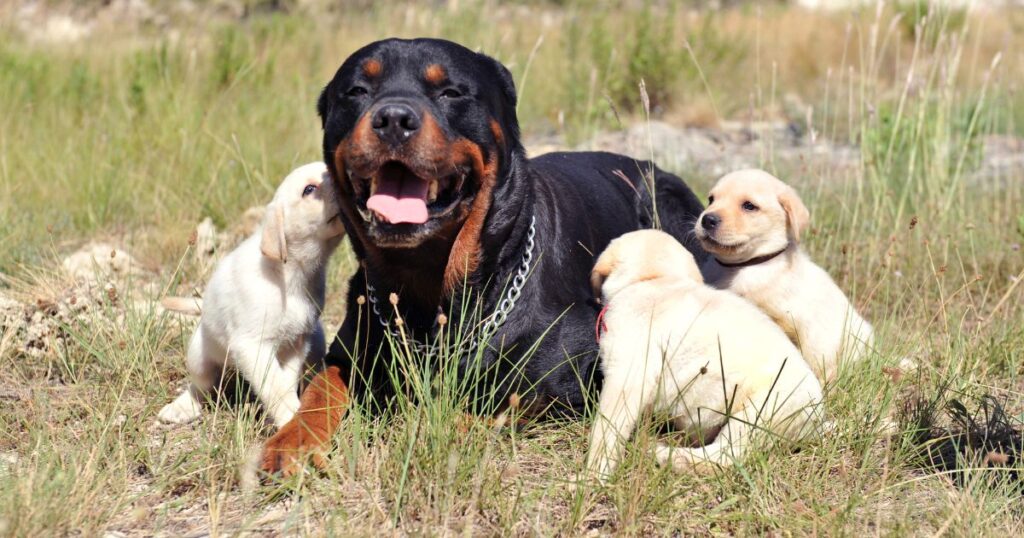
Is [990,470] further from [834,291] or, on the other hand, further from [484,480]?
[484,480]

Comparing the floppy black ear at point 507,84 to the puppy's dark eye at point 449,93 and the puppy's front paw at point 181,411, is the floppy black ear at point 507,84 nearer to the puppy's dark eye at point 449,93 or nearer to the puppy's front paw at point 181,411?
the puppy's dark eye at point 449,93

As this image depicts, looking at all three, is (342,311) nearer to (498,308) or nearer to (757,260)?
(498,308)

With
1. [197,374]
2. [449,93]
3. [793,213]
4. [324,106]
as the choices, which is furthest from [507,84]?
[197,374]

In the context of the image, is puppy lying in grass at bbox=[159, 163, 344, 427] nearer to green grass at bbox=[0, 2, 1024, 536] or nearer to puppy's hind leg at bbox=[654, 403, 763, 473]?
green grass at bbox=[0, 2, 1024, 536]

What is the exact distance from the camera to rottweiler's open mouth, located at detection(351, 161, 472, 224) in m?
3.34

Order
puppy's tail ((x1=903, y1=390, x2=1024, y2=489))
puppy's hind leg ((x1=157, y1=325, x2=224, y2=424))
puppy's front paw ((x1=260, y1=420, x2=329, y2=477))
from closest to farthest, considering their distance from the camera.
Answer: puppy's front paw ((x1=260, y1=420, x2=329, y2=477)), puppy's tail ((x1=903, y1=390, x2=1024, y2=489)), puppy's hind leg ((x1=157, y1=325, x2=224, y2=424))

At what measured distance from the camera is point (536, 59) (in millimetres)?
10102

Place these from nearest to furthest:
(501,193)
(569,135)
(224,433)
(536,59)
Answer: (224,433) < (501,193) < (569,135) < (536,59)

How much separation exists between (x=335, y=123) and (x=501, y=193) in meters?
0.64

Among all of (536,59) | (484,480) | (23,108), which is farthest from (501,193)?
(536,59)

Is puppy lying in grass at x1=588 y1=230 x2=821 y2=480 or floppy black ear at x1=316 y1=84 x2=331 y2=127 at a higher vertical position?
floppy black ear at x1=316 y1=84 x2=331 y2=127

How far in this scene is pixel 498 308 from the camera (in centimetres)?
358

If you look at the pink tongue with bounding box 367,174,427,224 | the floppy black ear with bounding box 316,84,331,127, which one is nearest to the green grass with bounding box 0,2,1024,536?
the pink tongue with bounding box 367,174,427,224

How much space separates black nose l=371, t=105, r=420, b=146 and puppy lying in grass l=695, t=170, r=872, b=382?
1270 millimetres
